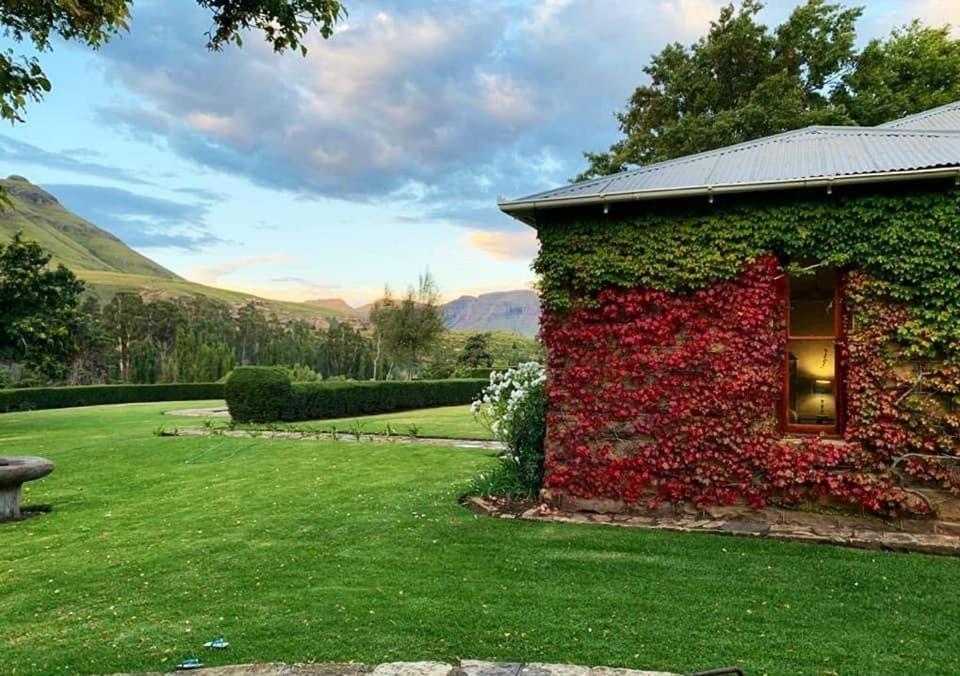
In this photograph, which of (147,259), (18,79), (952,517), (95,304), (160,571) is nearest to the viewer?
(18,79)

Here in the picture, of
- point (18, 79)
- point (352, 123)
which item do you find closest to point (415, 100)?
point (352, 123)

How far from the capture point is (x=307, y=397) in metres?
18.8

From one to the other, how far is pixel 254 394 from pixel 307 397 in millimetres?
1875

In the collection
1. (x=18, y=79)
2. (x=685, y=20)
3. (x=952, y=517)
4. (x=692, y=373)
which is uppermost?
(x=685, y=20)

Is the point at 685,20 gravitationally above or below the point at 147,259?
below

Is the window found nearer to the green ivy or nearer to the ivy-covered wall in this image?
the ivy-covered wall

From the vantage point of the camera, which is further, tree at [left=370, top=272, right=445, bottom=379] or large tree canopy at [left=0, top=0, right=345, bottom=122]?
tree at [left=370, top=272, right=445, bottom=379]

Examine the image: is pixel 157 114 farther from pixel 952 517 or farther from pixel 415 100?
pixel 952 517

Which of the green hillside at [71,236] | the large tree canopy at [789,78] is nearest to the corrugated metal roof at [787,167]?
the large tree canopy at [789,78]

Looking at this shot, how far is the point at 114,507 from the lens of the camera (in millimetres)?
7586

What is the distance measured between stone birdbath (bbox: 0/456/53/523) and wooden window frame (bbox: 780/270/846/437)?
834cm


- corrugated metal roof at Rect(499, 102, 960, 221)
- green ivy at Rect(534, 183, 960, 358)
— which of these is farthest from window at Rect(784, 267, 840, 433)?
corrugated metal roof at Rect(499, 102, 960, 221)

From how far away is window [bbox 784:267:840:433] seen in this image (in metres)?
6.02

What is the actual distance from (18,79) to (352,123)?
1464 cm
